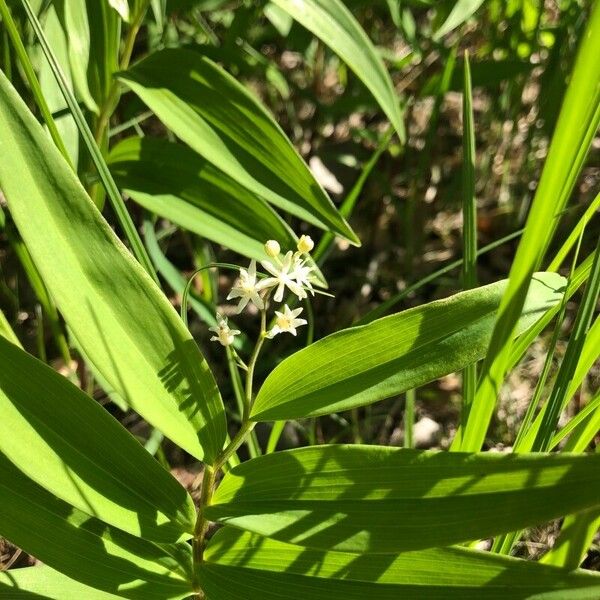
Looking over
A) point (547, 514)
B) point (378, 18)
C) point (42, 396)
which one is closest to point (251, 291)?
point (42, 396)

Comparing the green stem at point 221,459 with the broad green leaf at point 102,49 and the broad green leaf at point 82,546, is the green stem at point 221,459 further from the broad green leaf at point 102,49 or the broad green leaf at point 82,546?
the broad green leaf at point 102,49

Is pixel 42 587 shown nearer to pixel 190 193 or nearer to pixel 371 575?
pixel 371 575

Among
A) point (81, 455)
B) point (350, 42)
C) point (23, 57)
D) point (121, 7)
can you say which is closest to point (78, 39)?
point (121, 7)

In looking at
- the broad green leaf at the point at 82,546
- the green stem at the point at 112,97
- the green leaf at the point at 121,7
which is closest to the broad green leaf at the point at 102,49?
the green stem at the point at 112,97

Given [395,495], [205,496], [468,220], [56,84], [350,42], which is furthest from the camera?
[56,84]

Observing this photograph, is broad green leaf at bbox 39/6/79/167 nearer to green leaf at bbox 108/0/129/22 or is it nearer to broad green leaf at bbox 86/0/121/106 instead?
broad green leaf at bbox 86/0/121/106

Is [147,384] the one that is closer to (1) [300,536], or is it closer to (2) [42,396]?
(2) [42,396]
